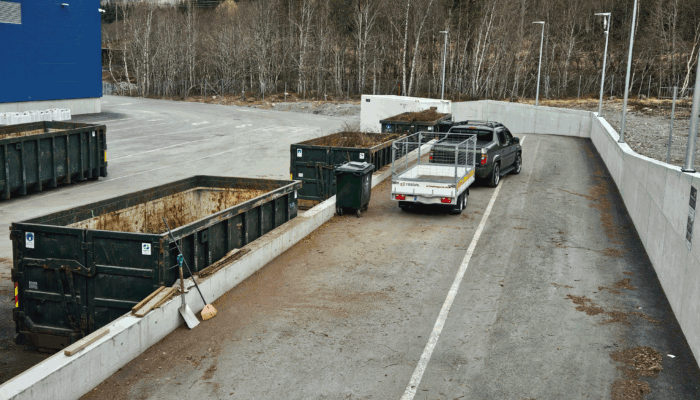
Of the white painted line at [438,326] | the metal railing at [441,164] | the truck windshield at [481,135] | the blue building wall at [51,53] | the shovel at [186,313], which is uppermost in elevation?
the blue building wall at [51,53]

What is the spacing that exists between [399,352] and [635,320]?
12.2 feet

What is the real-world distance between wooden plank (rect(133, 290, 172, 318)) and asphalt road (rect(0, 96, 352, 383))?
1652 mm

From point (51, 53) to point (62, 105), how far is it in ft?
12.3

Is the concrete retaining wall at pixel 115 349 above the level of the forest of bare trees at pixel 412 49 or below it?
below

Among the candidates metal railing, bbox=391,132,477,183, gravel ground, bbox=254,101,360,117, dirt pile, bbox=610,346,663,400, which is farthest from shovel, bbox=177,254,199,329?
gravel ground, bbox=254,101,360,117

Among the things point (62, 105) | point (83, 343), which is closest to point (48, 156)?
point (83, 343)

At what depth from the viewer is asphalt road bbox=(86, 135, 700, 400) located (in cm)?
721

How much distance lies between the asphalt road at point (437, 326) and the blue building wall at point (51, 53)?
117 feet

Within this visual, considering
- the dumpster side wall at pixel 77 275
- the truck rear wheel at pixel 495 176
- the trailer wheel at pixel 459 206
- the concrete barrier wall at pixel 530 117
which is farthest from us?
the concrete barrier wall at pixel 530 117

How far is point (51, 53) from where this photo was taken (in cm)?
4462

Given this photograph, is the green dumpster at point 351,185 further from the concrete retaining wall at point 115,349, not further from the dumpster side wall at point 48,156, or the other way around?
the dumpster side wall at point 48,156

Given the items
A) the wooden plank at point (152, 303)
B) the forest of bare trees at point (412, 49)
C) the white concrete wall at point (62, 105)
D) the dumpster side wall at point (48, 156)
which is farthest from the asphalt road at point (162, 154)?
the forest of bare trees at point (412, 49)

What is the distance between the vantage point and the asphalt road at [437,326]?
7.21 metres

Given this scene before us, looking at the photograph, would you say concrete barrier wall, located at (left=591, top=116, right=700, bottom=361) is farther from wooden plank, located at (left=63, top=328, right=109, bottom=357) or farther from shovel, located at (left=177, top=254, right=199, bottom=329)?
wooden plank, located at (left=63, top=328, right=109, bottom=357)
